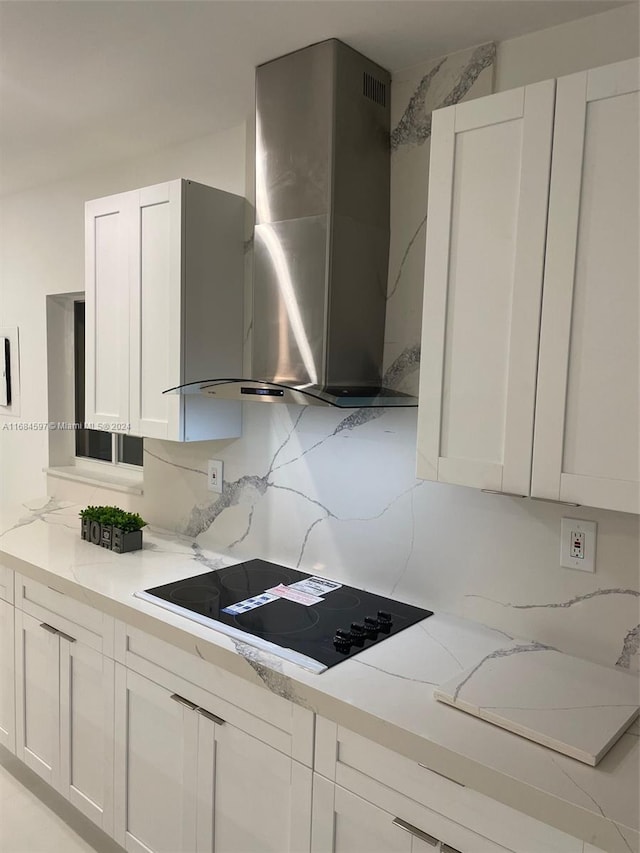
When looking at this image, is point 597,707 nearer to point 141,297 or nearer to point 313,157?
point 313,157

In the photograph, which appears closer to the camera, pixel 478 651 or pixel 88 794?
pixel 478 651

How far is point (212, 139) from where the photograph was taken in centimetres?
256

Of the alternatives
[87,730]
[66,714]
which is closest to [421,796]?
[87,730]

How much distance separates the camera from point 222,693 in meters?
1.70

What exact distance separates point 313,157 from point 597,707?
1.57m

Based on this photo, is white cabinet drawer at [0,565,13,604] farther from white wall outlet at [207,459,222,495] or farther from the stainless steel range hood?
the stainless steel range hood

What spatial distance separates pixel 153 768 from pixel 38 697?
2.20 feet

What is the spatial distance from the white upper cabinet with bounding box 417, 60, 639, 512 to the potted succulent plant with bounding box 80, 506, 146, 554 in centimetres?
131

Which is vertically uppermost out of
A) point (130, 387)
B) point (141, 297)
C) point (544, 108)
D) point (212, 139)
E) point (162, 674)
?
point (212, 139)

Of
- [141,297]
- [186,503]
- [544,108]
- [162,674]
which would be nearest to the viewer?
[544,108]

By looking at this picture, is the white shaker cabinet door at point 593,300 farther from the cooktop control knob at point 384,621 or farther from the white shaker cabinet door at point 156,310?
the white shaker cabinet door at point 156,310

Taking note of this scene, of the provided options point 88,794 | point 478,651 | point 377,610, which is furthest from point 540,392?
point 88,794

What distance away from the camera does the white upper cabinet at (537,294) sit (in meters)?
1.31

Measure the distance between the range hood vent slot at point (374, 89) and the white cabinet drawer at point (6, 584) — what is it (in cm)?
203
